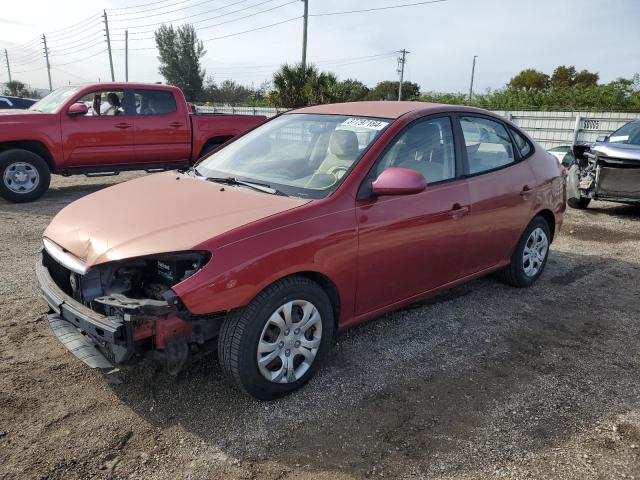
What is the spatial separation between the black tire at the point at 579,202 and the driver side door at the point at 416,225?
5971 millimetres

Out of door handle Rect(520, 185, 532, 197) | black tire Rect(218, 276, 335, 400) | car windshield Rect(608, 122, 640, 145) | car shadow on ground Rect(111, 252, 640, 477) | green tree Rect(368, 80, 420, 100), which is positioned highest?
green tree Rect(368, 80, 420, 100)

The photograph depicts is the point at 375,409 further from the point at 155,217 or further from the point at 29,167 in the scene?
the point at 29,167

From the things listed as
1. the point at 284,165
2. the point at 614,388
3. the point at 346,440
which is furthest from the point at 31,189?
the point at 614,388

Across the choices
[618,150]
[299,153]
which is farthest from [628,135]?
[299,153]

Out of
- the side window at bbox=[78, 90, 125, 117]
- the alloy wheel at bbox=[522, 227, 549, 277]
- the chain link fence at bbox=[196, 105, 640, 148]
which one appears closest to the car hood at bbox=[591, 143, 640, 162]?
the alloy wheel at bbox=[522, 227, 549, 277]

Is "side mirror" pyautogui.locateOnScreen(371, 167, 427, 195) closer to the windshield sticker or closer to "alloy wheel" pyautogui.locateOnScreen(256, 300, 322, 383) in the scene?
the windshield sticker

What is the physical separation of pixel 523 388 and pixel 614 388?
60 centimetres

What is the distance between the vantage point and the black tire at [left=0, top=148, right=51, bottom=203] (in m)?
7.96

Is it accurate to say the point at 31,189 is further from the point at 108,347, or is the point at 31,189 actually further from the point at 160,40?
the point at 160,40

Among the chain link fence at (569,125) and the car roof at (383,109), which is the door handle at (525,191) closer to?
the car roof at (383,109)

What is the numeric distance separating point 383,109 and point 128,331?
2444 millimetres

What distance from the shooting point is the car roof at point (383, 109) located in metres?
3.72

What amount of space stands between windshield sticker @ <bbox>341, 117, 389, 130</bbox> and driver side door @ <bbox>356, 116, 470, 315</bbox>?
→ 156 millimetres

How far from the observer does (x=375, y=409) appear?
2916mm
